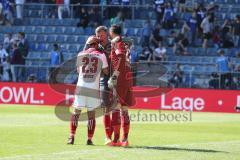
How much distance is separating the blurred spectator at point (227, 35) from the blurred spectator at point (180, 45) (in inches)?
67.8

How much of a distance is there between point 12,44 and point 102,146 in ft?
73.3

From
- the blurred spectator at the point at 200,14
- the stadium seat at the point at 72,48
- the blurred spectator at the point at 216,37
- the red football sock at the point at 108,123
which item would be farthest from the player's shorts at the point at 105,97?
the blurred spectator at the point at 200,14

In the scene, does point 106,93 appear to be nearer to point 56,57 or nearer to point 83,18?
point 56,57

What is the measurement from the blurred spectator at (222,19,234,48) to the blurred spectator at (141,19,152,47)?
343 cm

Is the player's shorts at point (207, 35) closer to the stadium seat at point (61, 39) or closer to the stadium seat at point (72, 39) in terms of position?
the stadium seat at point (72, 39)

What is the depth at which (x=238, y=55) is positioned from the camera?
35.1 metres

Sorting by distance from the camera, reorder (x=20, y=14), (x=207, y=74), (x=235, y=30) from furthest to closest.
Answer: (x=20, y=14)
(x=235, y=30)
(x=207, y=74)

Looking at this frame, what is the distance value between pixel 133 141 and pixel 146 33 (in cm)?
2023

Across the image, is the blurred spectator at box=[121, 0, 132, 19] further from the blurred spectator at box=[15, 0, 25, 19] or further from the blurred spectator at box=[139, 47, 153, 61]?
the blurred spectator at box=[15, 0, 25, 19]

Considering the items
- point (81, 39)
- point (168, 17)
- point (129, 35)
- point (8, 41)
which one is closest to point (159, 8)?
point (168, 17)

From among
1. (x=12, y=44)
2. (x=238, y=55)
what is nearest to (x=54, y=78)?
(x=12, y=44)

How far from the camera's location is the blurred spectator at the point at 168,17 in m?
38.1

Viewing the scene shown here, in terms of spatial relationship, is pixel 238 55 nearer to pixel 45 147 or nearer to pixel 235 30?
pixel 235 30

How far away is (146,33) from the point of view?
37.5 meters
